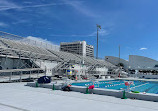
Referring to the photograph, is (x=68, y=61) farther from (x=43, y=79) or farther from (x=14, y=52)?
(x=43, y=79)

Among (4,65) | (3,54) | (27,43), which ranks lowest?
(4,65)

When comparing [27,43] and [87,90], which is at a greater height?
[27,43]

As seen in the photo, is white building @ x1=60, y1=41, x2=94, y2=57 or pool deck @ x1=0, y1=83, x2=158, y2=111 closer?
pool deck @ x1=0, y1=83, x2=158, y2=111

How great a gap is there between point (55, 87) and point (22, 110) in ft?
21.3

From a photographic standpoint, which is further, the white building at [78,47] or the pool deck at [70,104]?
the white building at [78,47]

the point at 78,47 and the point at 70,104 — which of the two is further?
the point at 78,47

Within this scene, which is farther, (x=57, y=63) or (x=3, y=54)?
(x=57, y=63)

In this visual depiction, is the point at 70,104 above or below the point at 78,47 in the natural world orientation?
below

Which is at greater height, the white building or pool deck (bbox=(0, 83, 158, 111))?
the white building

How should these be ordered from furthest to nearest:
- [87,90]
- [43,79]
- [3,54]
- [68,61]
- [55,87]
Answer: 1. [68,61]
2. [3,54]
3. [43,79]
4. [55,87]
5. [87,90]

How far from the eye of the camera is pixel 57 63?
2945 cm

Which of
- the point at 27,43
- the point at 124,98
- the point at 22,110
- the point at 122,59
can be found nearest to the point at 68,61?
the point at 27,43

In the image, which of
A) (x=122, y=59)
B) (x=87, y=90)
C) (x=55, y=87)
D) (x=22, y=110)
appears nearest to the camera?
(x=22, y=110)

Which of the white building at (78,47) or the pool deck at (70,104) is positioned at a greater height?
the white building at (78,47)
